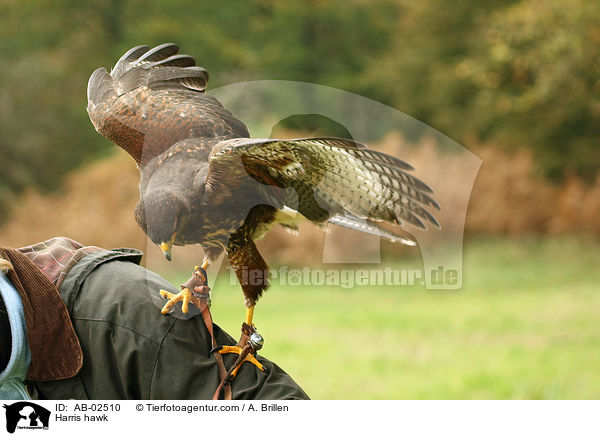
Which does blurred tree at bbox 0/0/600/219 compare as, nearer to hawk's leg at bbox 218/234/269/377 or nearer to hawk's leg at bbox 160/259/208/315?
hawk's leg at bbox 218/234/269/377

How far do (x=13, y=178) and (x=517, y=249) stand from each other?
A: 4.82m

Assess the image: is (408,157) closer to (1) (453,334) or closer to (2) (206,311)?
(1) (453,334)

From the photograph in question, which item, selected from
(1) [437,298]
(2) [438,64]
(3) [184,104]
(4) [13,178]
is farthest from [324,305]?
(2) [438,64]

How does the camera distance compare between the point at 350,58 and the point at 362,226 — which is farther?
the point at 350,58

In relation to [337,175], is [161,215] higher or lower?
lower

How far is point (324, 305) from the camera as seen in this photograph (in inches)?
205

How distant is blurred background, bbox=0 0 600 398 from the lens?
4.18 meters

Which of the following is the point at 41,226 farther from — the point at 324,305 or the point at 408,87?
the point at 408,87

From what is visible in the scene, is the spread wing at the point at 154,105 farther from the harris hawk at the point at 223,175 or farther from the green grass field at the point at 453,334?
the green grass field at the point at 453,334

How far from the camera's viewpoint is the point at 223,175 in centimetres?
120

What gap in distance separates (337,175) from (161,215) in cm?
32

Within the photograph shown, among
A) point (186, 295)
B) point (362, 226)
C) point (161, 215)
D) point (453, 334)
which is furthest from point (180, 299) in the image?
point (453, 334)
